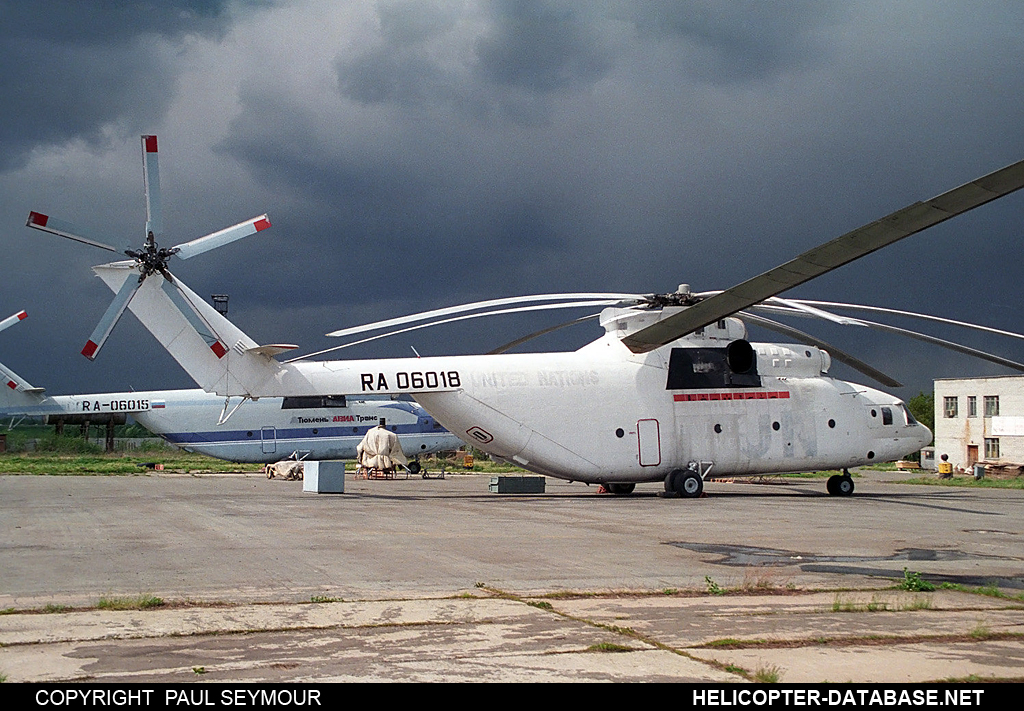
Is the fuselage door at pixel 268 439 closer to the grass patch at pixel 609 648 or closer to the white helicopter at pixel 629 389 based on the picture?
the white helicopter at pixel 629 389

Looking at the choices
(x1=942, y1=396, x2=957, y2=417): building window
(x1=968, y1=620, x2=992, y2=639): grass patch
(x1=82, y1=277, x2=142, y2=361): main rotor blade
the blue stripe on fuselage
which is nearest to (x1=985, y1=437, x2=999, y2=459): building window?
(x1=942, y1=396, x2=957, y2=417): building window

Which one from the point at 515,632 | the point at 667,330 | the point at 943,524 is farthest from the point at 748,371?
the point at 515,632

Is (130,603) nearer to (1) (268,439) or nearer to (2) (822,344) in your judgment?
(2) (822,344)

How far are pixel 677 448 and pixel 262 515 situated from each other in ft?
34.9

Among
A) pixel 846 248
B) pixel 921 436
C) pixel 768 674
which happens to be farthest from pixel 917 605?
pixel 921 436

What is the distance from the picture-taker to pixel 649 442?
75.2 feet

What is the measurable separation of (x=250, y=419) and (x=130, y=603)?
126ft

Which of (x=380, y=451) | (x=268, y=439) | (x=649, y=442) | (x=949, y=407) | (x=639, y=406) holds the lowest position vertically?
(x=380, y=451)

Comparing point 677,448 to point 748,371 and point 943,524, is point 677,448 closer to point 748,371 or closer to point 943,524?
point 748,371

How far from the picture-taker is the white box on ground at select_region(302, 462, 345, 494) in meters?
23.9

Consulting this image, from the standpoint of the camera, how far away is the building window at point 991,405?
198ft

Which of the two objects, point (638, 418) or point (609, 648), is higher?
point (638, 418)

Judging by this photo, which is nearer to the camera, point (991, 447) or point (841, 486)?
point (841, 486)

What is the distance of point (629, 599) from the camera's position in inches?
315
